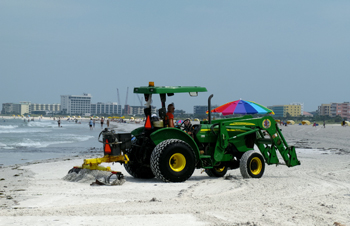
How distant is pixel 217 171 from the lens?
10336 millimetres

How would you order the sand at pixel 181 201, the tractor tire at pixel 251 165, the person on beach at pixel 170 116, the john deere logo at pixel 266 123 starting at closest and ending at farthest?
the sand at pixel 181 201
the person on beach at pixel 170 116
the tractor tire at pixel 251 165
the john deere logo at pixel 266 123

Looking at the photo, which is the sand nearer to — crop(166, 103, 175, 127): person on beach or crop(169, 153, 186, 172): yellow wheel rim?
crop(169, 153, 186, 172): yellow wheel rim

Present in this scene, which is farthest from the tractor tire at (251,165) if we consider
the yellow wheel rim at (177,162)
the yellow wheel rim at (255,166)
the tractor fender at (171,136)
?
the yellow wheel rim at (177,162)

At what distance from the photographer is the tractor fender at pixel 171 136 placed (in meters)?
8.94

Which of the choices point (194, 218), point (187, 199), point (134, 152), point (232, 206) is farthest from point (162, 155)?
point (194, 218)

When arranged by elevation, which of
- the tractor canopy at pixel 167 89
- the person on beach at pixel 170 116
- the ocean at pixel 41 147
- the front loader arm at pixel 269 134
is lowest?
the ocean at pixel 41 147

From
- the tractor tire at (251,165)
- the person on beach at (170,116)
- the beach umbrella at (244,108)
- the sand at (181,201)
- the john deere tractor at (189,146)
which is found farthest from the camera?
the beach umbrella at (244,108)

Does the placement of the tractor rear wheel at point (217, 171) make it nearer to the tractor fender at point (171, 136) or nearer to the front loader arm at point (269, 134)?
the front loader arm at point (269, 134)

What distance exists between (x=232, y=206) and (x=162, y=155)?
8.36 feet

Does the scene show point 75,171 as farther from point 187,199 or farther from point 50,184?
point 187,199

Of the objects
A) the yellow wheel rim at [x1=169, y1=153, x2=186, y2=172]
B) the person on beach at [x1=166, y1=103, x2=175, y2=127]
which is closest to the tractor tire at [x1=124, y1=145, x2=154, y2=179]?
the yellow wheel rim at [x1=169, y1=153, x2=186, y2=172]

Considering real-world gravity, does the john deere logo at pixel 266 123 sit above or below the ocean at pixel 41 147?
above

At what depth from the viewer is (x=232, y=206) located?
6379mm

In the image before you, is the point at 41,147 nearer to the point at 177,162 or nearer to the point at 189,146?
the point at 177,162
